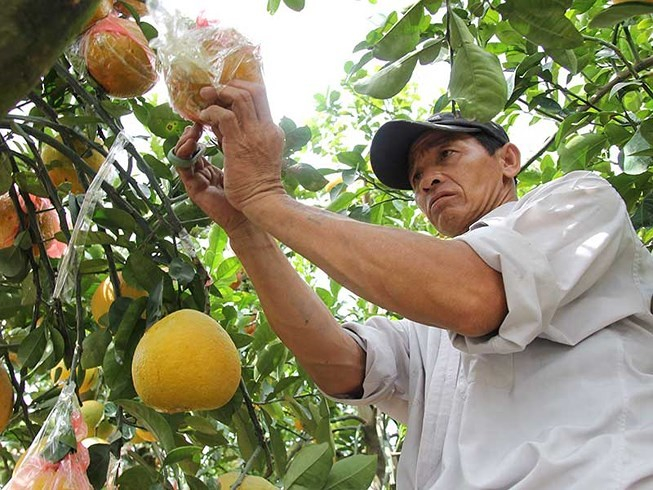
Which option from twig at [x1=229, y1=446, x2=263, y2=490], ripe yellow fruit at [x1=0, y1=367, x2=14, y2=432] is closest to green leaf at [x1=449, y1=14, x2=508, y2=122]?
twig at [x1=229, y1=446, x2=263, y2=490]

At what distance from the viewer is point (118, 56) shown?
1.39m

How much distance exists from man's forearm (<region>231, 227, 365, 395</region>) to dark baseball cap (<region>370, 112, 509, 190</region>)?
0.41 metres

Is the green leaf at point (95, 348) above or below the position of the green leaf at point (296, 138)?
below

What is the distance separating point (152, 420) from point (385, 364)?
0.56m

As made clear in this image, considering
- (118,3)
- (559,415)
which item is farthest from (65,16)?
(118,3)

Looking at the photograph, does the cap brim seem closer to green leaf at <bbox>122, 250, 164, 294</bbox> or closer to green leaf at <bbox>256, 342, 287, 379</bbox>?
green leaf at <bbox>256, 342, 287, 379</bbox>

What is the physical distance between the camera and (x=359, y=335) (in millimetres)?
1652

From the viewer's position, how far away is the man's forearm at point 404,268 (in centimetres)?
116

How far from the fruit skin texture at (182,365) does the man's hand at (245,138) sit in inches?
8.8

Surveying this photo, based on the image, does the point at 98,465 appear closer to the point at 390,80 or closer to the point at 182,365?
the point at 182,365

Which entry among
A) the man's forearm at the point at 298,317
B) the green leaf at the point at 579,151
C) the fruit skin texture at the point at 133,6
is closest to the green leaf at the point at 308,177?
the man's forearm at the point at 298,317

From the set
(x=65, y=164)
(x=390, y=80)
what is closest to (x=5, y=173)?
(x=65, y=164)

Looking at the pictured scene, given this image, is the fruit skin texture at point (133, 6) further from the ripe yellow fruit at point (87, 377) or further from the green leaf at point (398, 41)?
the ripe yellow fruit at point (87, 377)

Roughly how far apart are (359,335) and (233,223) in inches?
15.7
